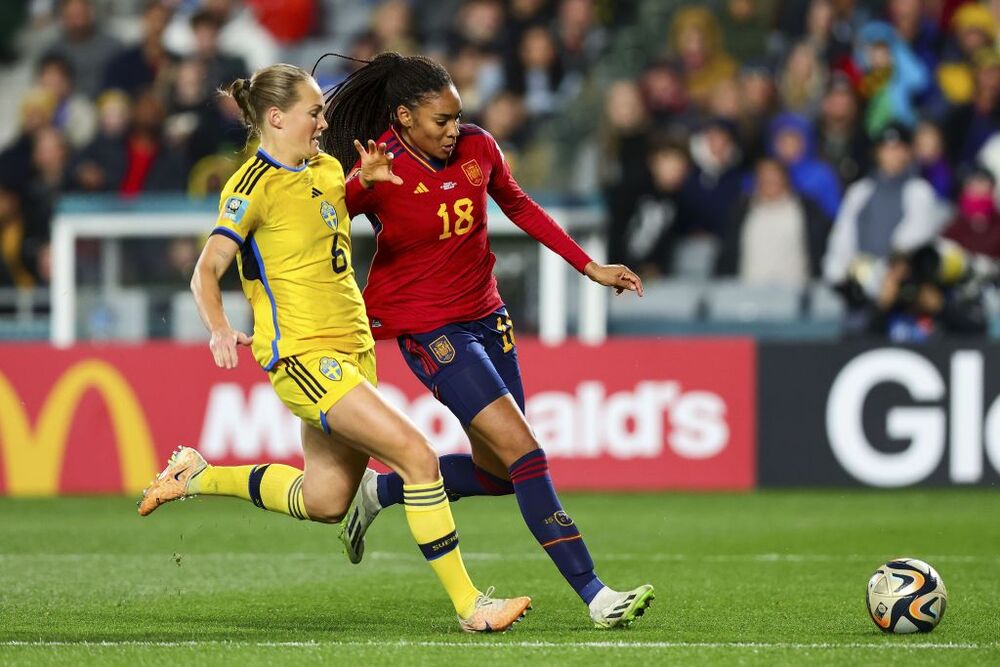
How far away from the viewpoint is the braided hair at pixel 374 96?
246 inches

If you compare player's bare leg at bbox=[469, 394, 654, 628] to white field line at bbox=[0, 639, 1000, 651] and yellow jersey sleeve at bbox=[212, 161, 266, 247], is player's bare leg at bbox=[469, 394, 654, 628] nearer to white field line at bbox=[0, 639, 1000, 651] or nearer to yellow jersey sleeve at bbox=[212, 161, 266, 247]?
white field line at bbox=[0, 639, 1000, 651]

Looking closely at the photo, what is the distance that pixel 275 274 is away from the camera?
5.98 metres

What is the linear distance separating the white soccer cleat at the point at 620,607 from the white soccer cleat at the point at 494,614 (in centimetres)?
27

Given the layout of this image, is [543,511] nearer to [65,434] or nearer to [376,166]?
[376,166]

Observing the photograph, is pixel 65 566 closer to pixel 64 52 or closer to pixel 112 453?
pixel 112 453

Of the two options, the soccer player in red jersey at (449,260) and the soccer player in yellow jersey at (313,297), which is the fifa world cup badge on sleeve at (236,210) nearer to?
the soccer player in yellow jersey at (313,297)

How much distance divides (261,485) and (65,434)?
605 centimetres

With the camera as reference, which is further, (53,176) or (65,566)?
(53,176)

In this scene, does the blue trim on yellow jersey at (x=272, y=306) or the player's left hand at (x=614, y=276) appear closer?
the blue trim on yellow jersey at (x=272, y=306)

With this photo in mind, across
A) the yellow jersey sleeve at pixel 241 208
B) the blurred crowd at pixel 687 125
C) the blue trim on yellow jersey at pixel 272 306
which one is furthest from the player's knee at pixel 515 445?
the blurred crowd at pixel 687 125

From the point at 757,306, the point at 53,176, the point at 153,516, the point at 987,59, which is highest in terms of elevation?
the point at 987,59

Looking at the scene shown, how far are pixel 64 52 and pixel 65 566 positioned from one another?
932 cm

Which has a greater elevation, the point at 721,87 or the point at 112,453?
the point at 721,87

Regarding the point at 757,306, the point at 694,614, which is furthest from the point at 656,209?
the point at 694,614
